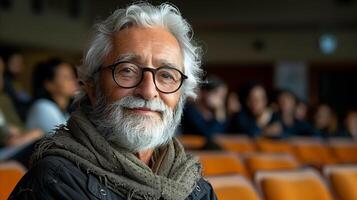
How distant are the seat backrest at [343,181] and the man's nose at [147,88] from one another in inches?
54.1

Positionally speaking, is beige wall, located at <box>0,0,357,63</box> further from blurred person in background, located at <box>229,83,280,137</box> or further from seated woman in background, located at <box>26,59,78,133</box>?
seated woman in background, located at <box>26,59,78,133</box>

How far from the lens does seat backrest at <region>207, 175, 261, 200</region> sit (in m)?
2.04

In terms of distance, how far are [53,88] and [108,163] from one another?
7.21ft

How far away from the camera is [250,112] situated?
525 cm

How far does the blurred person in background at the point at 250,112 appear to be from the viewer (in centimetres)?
516

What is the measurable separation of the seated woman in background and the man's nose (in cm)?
192

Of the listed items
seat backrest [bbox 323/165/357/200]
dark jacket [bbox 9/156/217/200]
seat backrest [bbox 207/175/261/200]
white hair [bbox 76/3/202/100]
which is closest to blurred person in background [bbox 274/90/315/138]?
seat backrest [bbox 323/165/357/200]

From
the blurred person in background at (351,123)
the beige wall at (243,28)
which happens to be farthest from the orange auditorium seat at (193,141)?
the beige wall at (243,28)

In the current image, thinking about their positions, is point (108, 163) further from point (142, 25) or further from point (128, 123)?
point (142, 25)

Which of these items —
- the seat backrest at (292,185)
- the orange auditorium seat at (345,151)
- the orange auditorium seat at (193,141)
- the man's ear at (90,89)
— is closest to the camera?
the man's ear at (90,89)

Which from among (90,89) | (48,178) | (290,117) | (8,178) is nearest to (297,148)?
(290,117)

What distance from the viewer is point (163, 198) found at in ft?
4.65

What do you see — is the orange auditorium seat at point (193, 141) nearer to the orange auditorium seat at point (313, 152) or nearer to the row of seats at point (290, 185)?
the orange auditorium seat at point (313, 152)

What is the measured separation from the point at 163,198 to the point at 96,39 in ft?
1.27
